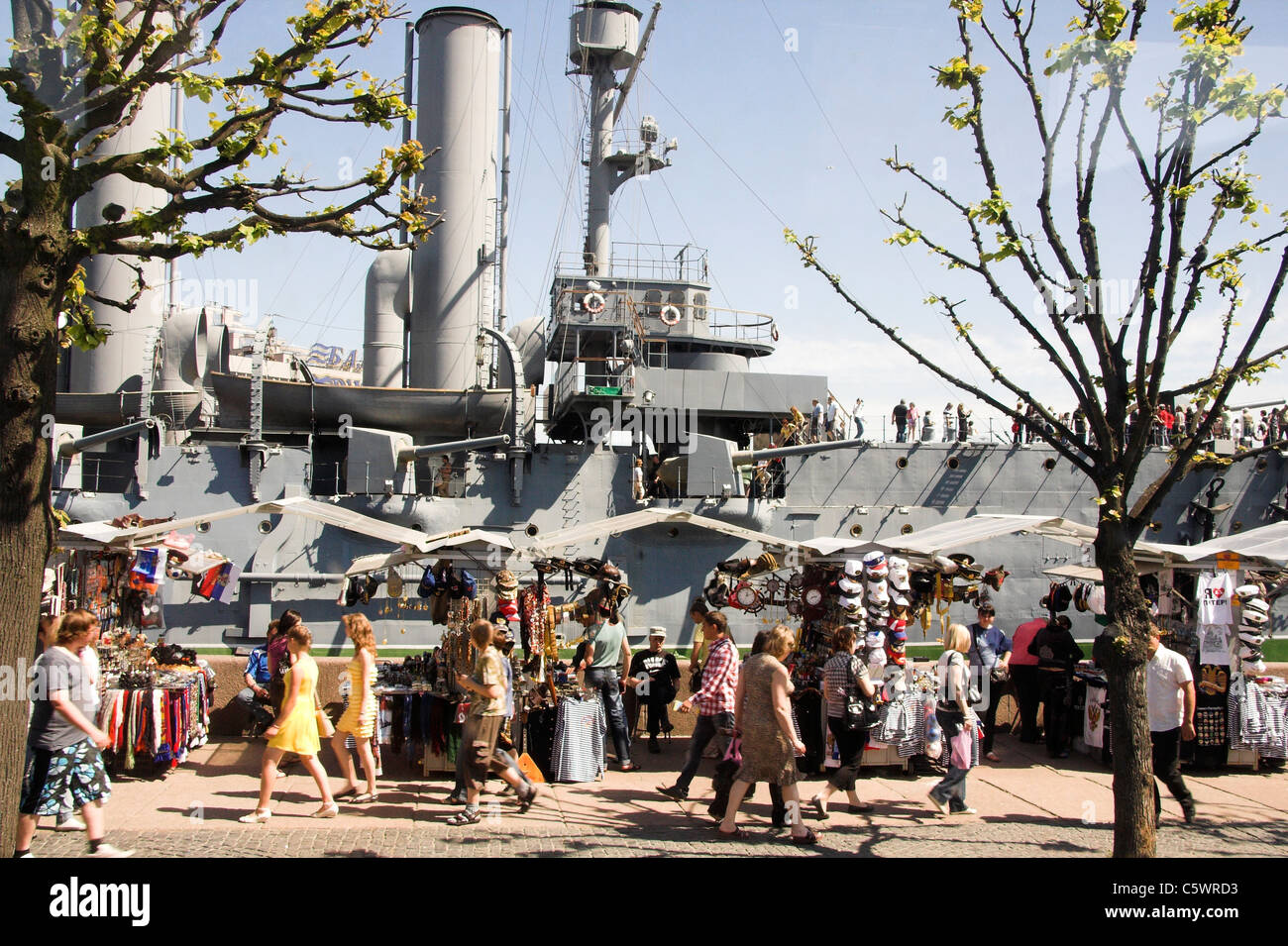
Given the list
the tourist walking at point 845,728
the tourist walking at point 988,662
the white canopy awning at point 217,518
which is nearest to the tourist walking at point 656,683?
the white canopy awning at point 217,518

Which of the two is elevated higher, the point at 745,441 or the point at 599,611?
the point at 745,441

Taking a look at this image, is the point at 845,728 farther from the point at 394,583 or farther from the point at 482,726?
the point at 394,583

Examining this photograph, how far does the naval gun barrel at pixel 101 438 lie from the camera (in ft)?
54.9

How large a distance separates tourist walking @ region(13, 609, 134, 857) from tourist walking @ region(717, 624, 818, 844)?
12.5ft

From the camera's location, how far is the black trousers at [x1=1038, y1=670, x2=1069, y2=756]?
9547mm

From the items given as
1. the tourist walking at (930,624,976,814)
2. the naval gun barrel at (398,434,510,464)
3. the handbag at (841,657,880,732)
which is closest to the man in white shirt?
the tourist walking at (930,624,976,814)

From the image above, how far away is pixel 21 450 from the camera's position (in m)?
4.86

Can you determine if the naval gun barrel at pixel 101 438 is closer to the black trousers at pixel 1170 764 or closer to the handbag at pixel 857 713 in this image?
the handbag at pixel 857 713

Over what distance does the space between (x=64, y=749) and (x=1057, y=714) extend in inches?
328

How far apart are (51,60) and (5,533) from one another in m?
3.00

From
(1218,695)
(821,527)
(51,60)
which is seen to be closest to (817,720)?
(1218,695)

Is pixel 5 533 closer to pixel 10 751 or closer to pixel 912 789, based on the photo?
pixel 10 751

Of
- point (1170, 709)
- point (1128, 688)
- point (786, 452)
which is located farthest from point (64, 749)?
point (786, 452)

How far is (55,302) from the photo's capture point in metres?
5.02
